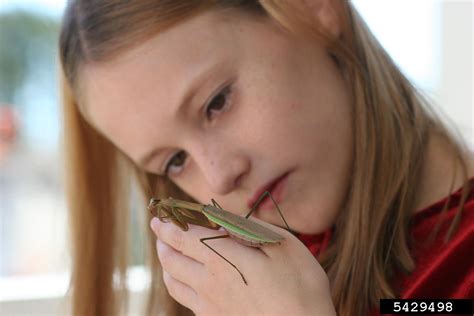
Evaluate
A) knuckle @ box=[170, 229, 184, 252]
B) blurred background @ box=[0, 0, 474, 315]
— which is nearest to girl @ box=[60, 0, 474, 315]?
knuckle @ box=[170, 229, 184, 252]

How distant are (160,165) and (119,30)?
23cm

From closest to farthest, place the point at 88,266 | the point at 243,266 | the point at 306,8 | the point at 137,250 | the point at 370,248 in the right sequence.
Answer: the point at 243,266 < the point at 370,248 < the point at 306,8 < the point at 88,266 < the point at 137,250

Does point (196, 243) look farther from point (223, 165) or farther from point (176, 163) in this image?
point (176, 163)

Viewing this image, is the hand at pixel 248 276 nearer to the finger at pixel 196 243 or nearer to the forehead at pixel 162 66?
the finger at pixel 196 243

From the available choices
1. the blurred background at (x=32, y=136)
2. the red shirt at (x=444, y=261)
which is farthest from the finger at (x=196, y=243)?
the blurred background at (x=32, y=136)

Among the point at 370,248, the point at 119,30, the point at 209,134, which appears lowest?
the point at 370,248

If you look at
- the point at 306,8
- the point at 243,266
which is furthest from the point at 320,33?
the point at 243,266

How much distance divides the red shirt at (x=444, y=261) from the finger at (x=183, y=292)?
0.91ft

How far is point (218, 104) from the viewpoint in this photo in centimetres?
88

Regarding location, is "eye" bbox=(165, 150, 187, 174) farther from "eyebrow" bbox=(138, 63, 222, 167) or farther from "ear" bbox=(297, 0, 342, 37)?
"ear" bbox=(297, 0, 342, 37)

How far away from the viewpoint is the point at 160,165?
98cm

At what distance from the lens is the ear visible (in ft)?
3.12

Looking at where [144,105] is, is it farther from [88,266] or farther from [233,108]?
[88,266]

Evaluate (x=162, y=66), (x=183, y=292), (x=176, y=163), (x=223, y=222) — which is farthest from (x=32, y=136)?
(x=223, y=222)
